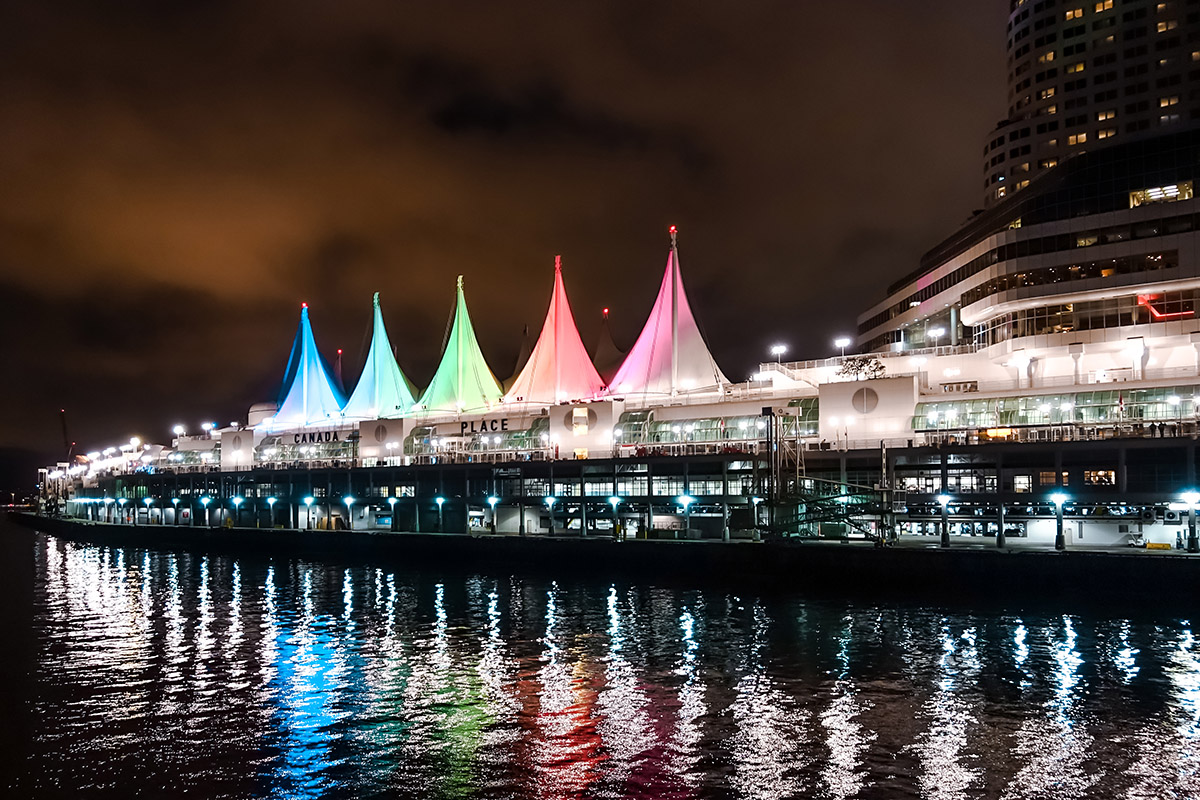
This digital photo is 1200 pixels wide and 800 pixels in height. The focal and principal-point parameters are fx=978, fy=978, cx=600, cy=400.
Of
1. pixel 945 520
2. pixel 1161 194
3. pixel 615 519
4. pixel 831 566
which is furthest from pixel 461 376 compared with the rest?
pixel 1161 194

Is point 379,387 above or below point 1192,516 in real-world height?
above

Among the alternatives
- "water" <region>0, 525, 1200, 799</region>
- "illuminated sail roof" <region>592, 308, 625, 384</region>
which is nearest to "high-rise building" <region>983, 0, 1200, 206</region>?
"illuminated sail roof" <region>592, 308, 625, 384</region>

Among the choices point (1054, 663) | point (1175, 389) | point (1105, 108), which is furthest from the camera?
point (1105, 108)

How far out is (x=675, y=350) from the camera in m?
70.2

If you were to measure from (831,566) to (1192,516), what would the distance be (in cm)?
1519

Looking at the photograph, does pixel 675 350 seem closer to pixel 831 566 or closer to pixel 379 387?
pixel 831 566

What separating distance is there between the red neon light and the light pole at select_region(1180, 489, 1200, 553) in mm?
15489

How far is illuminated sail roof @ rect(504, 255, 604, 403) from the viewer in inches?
3073

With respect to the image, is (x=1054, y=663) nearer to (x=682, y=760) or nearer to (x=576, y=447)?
(x=682, y=760)

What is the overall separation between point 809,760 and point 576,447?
5306 centimetres

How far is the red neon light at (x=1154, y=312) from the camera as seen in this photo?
53641mm

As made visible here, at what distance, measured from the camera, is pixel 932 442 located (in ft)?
178

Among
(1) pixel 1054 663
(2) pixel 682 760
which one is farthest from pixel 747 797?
(1) pixel 1054 663

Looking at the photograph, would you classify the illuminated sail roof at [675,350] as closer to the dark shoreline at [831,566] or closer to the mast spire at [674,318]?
the mast spire at [674,318]
